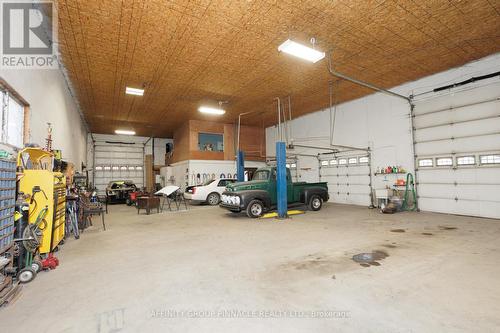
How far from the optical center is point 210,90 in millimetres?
9578

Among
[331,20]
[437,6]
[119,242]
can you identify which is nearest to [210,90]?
[331,20]

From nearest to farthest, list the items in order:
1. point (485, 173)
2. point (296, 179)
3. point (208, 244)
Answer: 1. point (208, 244)
2. point (485, 173)
3. point (296, 179)

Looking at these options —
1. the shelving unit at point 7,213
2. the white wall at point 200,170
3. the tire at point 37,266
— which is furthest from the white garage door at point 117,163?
the shelving unit at point 7,213

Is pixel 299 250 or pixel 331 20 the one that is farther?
pixel 331 20

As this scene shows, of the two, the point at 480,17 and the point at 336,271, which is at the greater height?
the point at 480,17

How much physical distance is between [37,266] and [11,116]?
8.58ft

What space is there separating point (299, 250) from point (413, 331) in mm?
2342

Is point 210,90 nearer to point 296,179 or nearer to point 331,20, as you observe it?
point 331,20

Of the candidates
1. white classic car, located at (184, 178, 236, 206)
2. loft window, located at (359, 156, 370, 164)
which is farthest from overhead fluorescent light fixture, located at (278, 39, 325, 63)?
white classic car, located at (184, 178, 236, 206)

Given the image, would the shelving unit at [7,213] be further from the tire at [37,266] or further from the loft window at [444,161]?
the loft window at [444,161]

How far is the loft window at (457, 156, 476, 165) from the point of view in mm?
7512

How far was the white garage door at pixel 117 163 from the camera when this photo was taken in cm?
1708

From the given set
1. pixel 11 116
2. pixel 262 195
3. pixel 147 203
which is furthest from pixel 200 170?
pixel 11 116

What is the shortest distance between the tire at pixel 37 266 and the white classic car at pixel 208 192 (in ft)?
25.5
